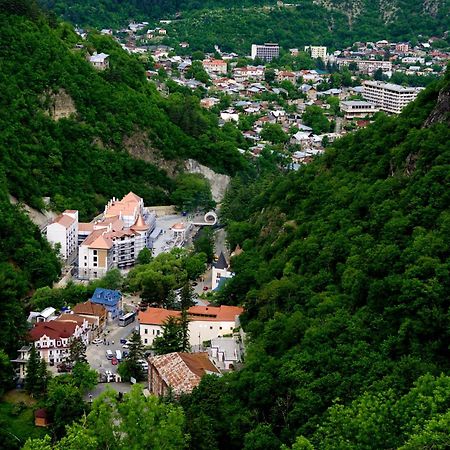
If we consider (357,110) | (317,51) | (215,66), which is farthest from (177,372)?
(317,51)

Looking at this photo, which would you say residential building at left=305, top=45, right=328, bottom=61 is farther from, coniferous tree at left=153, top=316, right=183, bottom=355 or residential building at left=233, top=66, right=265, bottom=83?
coniferous tree at left=153, top=316, right=183, bottom=355

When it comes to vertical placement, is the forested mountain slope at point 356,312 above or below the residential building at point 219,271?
above

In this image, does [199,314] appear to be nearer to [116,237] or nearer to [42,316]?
[42,316]

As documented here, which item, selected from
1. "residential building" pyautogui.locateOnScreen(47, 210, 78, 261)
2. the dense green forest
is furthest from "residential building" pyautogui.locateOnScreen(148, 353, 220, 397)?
the dense green forest

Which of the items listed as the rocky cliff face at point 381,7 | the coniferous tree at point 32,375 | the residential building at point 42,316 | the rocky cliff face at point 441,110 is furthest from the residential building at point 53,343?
the rocky cliff face at point 381,7

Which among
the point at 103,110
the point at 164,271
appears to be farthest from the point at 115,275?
the point at 103,110

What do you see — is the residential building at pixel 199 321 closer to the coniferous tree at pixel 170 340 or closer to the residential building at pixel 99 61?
the coniferous tree at pixel 170 340
